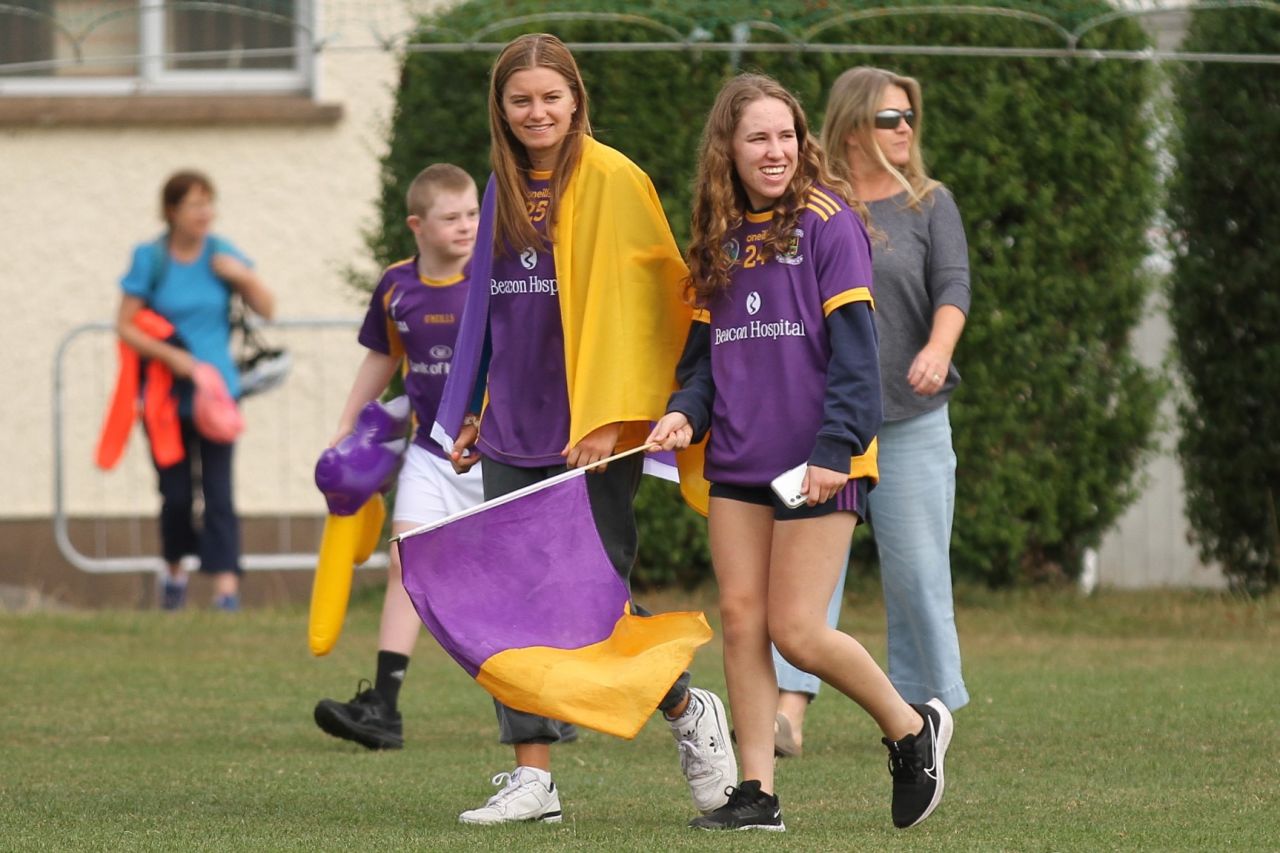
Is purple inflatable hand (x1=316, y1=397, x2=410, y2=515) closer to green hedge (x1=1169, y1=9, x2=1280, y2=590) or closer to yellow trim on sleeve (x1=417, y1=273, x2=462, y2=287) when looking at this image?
yellow trim on sleeve (x1=417, y1=273, x2=462, y2=287)

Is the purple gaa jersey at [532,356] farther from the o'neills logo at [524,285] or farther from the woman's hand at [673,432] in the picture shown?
the woman's hand at [673,432]

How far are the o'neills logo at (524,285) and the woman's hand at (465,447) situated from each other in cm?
35

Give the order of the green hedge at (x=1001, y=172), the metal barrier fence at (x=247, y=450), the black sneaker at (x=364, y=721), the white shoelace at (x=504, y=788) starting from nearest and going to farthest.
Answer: the white shoelace at (x=504, y=788) → the black sneaker at (x=364, y=721) → the green hedge at (x=1001, y=172) → the metal barrier fence at (x=247, y=450)

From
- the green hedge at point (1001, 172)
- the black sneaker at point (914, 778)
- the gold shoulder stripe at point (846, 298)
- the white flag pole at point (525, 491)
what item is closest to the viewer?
the gold shoulder stripe at point (846, 298)

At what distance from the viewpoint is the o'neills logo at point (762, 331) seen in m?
4.95

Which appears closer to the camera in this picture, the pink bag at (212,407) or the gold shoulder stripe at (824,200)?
the gold shoulder stripe at (824,200)

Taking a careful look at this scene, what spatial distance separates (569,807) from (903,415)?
1.54m

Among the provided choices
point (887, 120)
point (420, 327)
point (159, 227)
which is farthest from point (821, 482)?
point (159, 227)

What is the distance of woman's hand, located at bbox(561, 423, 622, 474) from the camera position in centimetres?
518

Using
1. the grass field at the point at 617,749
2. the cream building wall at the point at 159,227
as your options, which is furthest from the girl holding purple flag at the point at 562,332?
the cream building wall at the point at 159,227

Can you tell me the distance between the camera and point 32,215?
12.9 m

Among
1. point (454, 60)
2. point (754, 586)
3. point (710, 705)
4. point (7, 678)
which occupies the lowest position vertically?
point (7, 678)

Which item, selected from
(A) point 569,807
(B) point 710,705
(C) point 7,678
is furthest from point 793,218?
(C) point 7,678

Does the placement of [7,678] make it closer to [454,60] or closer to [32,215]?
[454,60]
